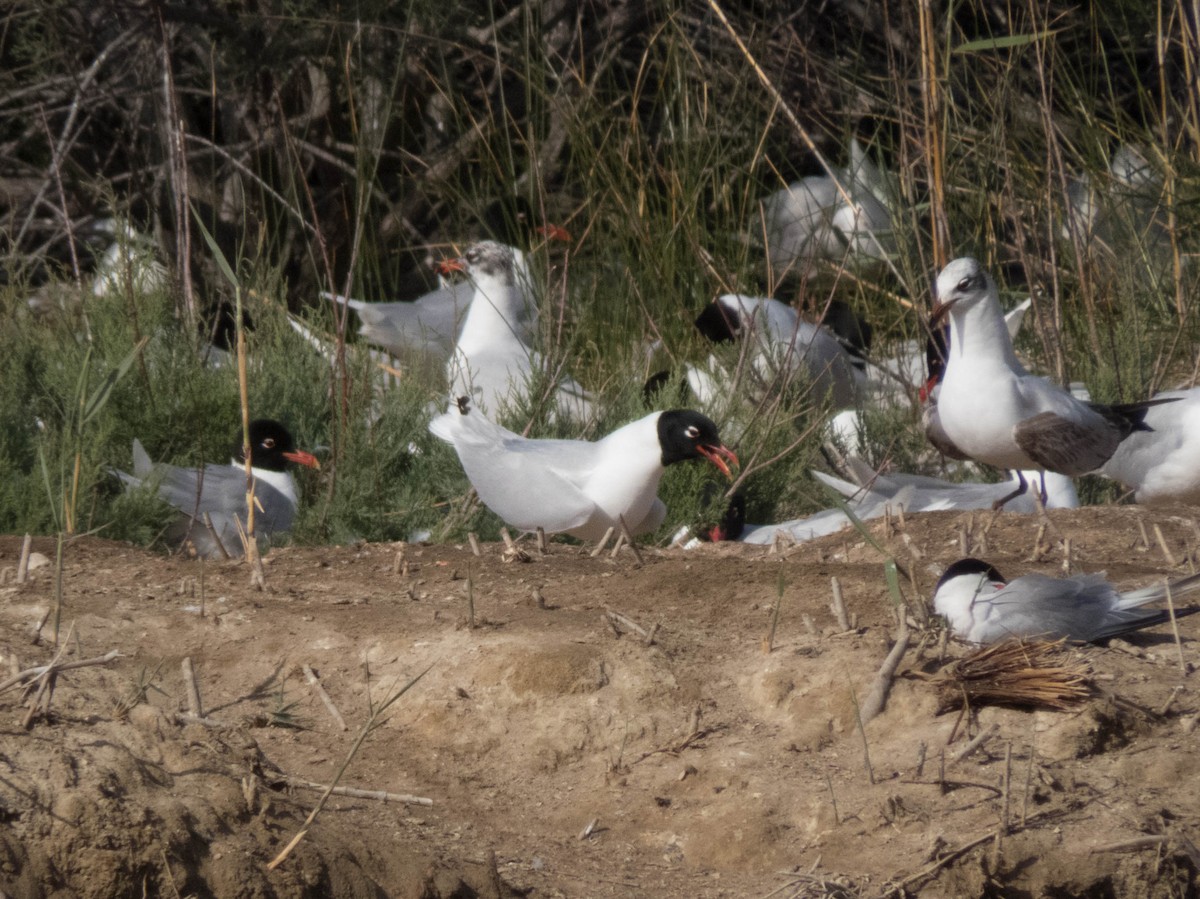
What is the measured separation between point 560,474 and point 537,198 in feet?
10.6

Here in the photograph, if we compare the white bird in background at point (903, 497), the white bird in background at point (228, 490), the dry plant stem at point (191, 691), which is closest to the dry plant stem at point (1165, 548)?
the white bird in background at point (903, 497)

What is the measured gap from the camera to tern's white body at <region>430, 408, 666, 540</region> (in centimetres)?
470

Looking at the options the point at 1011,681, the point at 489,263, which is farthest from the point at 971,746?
the point at 489,263

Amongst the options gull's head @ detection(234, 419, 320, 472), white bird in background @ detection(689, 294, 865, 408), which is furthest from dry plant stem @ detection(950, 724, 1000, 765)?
white bird in background @ detection(689, 294, 865, 408)

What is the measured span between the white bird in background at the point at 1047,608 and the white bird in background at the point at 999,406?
1746 millimetres

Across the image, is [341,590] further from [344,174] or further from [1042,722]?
[344,174]

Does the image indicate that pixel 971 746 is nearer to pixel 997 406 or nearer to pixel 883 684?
pixel 883 684

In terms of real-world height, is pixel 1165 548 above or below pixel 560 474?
above

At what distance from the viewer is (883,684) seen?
9.30ft

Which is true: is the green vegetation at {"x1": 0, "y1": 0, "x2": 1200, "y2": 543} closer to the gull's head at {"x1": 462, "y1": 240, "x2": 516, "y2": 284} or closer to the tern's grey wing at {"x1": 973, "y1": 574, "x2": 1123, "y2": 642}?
the gull's head at {"x1": 462, "y1": 240, "x2": 516, "y2": 284}

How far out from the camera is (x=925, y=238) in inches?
281

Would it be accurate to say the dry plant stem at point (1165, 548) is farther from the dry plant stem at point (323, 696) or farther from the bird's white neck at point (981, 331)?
the dry plant stem at point (323, 696)

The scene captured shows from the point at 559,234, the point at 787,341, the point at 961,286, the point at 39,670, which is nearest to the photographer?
the point at 39,670

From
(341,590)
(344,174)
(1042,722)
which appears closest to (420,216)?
(344,174)
